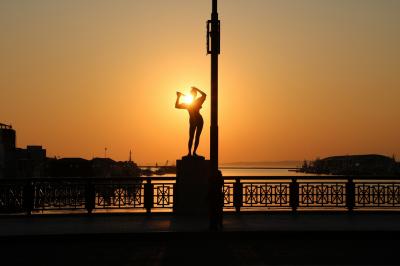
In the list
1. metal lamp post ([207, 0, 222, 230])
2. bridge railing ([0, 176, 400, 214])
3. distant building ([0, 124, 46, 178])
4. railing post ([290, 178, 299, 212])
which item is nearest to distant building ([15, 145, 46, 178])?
Answer: distant building ([0, 124, 46, 178])

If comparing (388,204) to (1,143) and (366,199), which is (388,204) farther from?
(1,143)

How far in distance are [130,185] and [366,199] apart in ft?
26.6

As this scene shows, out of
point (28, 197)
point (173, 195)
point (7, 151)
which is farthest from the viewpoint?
point (7, 151)

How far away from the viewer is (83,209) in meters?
19.9

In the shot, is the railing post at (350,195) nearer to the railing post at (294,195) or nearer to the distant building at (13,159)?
the railing post at (294,195)

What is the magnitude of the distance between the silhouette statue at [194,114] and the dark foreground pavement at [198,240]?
8.76 ft

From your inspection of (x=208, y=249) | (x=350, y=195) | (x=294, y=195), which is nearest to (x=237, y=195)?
(x=294, y=195)

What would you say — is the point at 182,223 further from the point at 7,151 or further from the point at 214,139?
the point at 7,151

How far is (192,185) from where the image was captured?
1862cm

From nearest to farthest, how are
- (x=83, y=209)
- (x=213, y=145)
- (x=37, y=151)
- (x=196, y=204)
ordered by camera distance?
(x=213, y=145)
(x=196, y=204)
(x=83, y=209)
(x=37, y=151)

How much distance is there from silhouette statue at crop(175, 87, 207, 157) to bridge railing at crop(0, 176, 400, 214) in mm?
1525

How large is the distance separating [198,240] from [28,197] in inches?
287

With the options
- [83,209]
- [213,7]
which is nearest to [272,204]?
[83,209]

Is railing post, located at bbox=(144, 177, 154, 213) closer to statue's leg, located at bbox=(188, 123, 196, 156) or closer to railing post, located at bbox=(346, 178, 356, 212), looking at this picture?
statue's leg, located at bbox=(188, 123, 196, 156)
